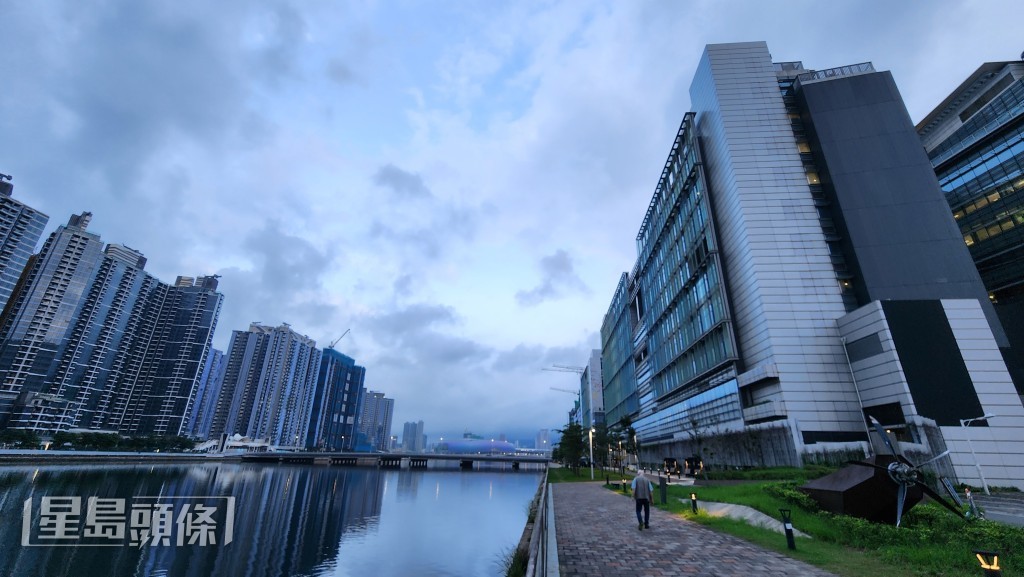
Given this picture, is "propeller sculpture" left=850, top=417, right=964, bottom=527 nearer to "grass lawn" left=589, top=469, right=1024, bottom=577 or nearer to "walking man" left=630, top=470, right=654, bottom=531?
"grass lawn" left=589, top=469, right=1024, bottom=577

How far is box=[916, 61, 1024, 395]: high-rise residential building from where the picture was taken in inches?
2089

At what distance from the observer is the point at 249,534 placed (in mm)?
28016

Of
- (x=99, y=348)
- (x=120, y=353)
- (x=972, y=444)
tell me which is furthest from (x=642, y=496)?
(x=120, y=353)

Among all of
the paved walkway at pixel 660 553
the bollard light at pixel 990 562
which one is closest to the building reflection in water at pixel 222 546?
the paved walkway at pixel 660 553

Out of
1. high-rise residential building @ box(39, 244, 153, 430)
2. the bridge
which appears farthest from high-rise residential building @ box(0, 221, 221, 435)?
the bridge

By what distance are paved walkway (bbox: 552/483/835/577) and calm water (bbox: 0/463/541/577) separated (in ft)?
26.5

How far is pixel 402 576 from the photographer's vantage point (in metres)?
20.6

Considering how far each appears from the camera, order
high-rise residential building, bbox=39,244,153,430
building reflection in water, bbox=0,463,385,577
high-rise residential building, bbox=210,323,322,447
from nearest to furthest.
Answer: building reflection in water, bbox=0,463,385,577
high-rise residential building, bbox=39,244,153,430
high-rise residential building, bbox=210,323,322,447

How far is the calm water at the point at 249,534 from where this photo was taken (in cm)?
2109

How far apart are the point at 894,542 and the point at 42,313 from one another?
167m

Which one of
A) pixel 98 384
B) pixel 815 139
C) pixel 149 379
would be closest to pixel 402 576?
pixel 815 139

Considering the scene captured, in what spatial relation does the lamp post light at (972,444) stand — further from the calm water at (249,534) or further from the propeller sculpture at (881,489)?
the calm water at (249,534)

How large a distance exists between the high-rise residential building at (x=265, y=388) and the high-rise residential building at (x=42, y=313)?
61.1 m

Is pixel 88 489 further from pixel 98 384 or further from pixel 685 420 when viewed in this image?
pixel 98 384
